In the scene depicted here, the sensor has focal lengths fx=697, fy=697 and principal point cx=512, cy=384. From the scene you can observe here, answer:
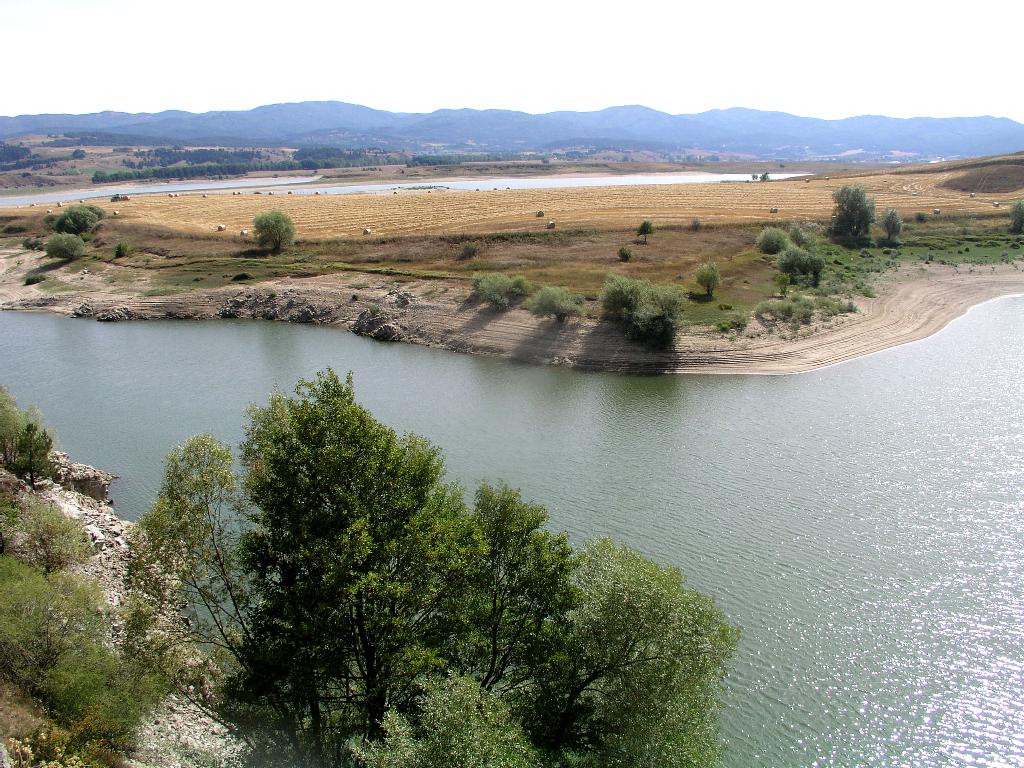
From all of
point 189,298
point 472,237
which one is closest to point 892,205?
point 472,237

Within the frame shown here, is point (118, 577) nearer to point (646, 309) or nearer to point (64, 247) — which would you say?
point (646, 309)

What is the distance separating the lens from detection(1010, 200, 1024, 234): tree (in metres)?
82.7

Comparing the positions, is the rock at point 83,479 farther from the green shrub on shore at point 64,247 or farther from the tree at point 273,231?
the green shrub on shore at point 64,247

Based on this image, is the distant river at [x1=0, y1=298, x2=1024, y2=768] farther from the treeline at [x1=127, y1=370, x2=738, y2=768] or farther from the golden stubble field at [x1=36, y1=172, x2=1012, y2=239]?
the golden stubble field at [x1=36, y1=172, x2=1012, y2=239]

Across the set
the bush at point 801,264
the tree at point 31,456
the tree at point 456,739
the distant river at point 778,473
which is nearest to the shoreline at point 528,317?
the distant river at point 778,473

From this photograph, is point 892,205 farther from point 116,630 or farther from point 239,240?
point 116,630

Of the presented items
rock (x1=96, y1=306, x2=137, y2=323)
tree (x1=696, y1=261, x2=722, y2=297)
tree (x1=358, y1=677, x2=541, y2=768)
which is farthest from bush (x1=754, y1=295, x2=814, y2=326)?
rock (x1=96, y1=306, x2=137, y2=323)

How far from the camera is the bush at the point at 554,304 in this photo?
176 ft

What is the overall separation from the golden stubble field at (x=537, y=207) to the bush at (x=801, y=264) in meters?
20.2

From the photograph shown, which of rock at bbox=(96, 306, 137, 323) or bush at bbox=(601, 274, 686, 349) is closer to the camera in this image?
bush at bbox=(601, 274, 686, 349)

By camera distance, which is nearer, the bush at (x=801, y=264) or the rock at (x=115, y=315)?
the bush at (x=801, y=264)

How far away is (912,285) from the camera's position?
213ft

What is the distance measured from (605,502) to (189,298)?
174ft

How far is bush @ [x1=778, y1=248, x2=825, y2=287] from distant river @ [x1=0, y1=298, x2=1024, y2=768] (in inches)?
502
